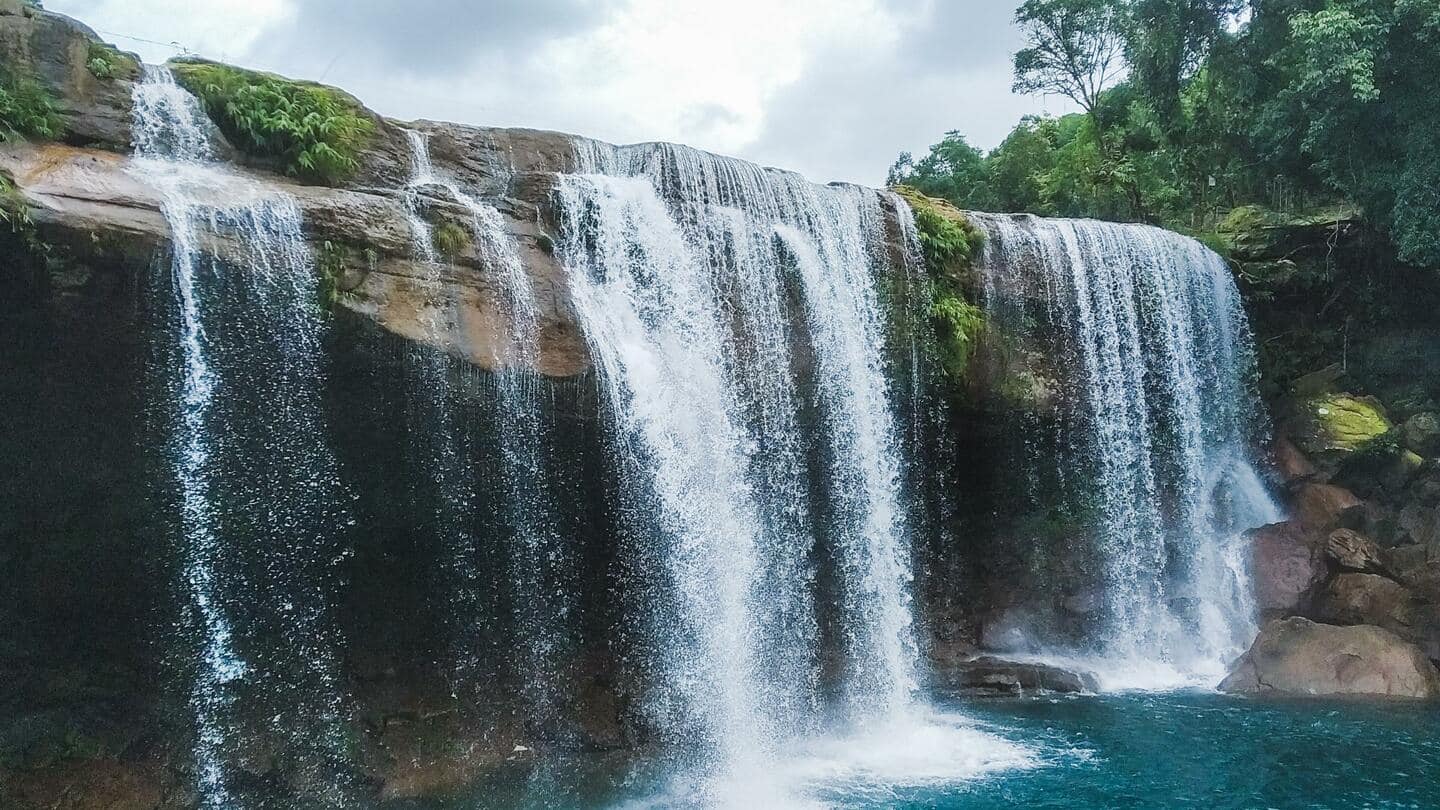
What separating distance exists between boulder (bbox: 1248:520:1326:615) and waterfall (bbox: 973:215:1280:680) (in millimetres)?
271

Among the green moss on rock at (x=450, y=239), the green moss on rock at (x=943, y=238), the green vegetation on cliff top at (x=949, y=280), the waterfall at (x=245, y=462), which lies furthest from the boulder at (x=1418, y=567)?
the waterfall at (x=245, y=462)

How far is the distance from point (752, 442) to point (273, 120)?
6309 millimetres

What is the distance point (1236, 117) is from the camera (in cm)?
1820

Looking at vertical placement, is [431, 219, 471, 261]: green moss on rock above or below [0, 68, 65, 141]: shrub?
below

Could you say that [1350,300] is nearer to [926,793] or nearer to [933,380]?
[933,380]

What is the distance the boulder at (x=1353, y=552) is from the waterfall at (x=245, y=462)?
14.2 metres

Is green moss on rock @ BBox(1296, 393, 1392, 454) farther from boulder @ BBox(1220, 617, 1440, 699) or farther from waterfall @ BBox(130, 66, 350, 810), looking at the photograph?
waterfall @ BBox(130, 66, 350, 810)

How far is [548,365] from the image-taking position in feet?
32.6

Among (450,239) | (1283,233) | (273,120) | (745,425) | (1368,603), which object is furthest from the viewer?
(1283,233)

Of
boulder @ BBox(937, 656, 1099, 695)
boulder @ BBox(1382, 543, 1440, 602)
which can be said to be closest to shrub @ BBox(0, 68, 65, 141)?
boulder @ BBox(937, 656, 1099, 695)

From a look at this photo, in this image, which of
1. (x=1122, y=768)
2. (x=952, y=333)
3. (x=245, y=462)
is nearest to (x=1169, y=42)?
(x=952, y=333)

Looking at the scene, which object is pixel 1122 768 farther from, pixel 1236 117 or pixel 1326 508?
pixel 1236 117

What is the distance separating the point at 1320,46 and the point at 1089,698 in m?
10.4

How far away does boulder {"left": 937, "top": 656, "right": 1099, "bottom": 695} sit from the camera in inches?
532
